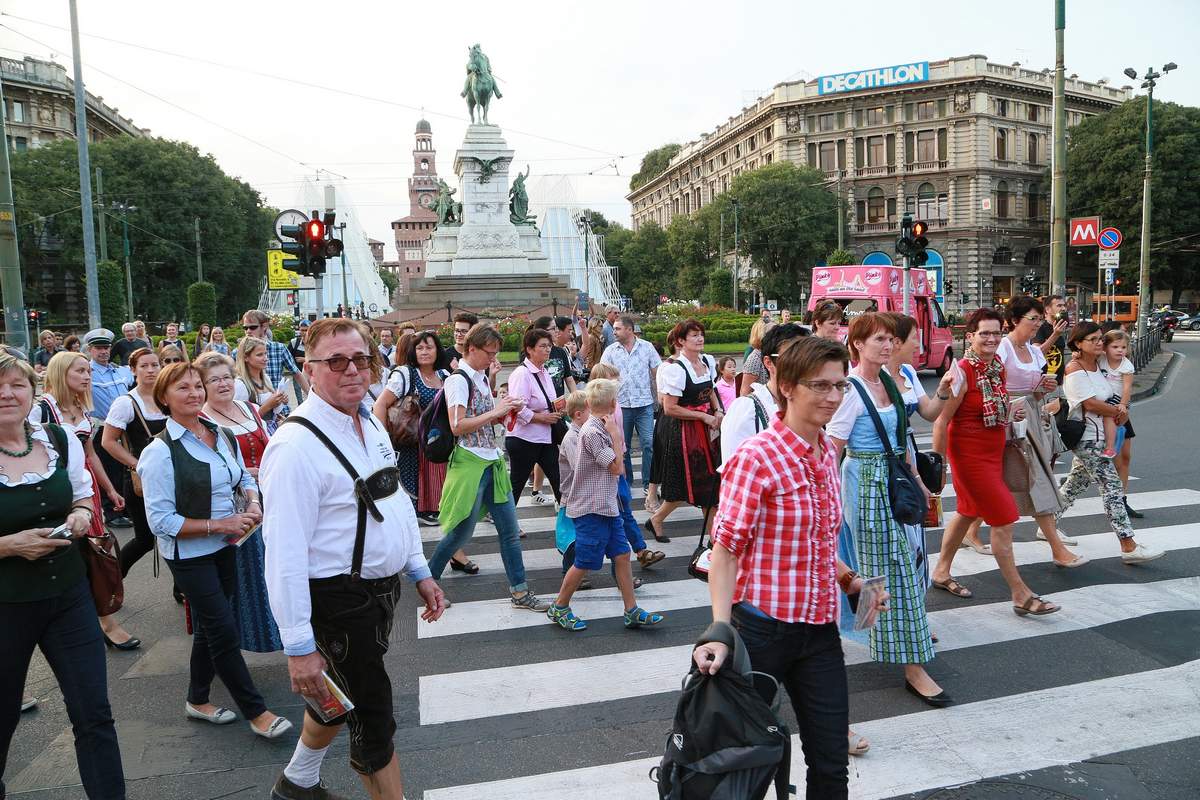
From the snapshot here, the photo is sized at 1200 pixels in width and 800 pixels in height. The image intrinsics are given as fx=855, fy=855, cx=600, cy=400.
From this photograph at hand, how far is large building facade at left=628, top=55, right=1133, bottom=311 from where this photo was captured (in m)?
61.3

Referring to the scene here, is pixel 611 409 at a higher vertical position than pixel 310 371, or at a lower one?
lower

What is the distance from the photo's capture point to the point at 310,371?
2936 mm

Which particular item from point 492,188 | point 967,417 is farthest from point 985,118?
point 967,417

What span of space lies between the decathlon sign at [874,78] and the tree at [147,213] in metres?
43.2

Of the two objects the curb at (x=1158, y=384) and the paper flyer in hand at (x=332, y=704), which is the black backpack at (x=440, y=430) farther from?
the curb at (x=1158, y=384)

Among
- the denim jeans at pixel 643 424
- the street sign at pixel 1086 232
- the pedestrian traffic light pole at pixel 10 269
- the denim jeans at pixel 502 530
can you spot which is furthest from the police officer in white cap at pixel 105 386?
the street sign at pixel 1086 232

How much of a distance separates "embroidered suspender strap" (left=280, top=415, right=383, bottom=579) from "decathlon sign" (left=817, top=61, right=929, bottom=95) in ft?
222

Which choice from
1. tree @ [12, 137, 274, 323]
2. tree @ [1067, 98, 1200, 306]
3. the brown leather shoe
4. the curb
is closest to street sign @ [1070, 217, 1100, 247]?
the curb

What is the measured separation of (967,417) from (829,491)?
8.97 feet

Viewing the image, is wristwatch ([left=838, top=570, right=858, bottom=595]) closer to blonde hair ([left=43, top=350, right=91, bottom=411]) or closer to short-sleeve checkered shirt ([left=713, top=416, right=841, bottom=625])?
short-sleeve checkered shirt ([left=713, top=416, right=841, bottom=625])

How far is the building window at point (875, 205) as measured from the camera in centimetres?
6500

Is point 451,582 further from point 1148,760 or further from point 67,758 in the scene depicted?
point 1148,760

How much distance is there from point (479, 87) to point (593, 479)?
36.7 meters

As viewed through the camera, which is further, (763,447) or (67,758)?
(67,758)
